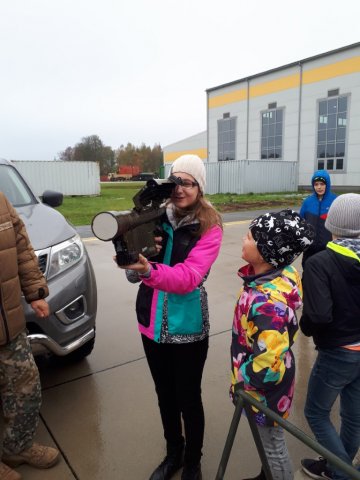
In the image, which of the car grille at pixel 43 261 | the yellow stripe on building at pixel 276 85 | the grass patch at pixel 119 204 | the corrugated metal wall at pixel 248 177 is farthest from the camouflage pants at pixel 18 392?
the yellow stripe on building at pixel 276 85

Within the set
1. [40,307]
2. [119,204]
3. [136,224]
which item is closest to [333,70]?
[119,204]

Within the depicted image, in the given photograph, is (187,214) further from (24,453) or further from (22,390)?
(24,453)

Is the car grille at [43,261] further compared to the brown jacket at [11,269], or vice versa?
the car grille at [43,261]

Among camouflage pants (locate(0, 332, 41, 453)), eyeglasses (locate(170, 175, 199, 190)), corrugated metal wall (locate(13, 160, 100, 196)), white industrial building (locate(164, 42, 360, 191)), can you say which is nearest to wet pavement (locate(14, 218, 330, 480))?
camouflage pants (locate(0, 332, 41, 453))

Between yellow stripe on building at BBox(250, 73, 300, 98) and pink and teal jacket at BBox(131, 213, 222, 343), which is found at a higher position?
yellow stripe on building at BBox(250, 73, 300, 98)

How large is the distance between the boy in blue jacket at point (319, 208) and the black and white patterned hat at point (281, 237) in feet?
8.53

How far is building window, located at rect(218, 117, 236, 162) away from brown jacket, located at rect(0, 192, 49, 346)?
34823mm

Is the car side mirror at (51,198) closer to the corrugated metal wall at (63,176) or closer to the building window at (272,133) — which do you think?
the corrugated metal wall at (63,176)

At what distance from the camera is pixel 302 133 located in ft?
97.7

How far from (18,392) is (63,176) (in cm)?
2349

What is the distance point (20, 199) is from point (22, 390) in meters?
1.85

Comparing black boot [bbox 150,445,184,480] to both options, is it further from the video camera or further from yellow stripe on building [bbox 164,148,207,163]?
yellow stripe on building [bbox 164,148,207,163]

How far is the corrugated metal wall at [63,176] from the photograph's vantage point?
76.8 feet

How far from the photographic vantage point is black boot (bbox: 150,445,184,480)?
199cm
